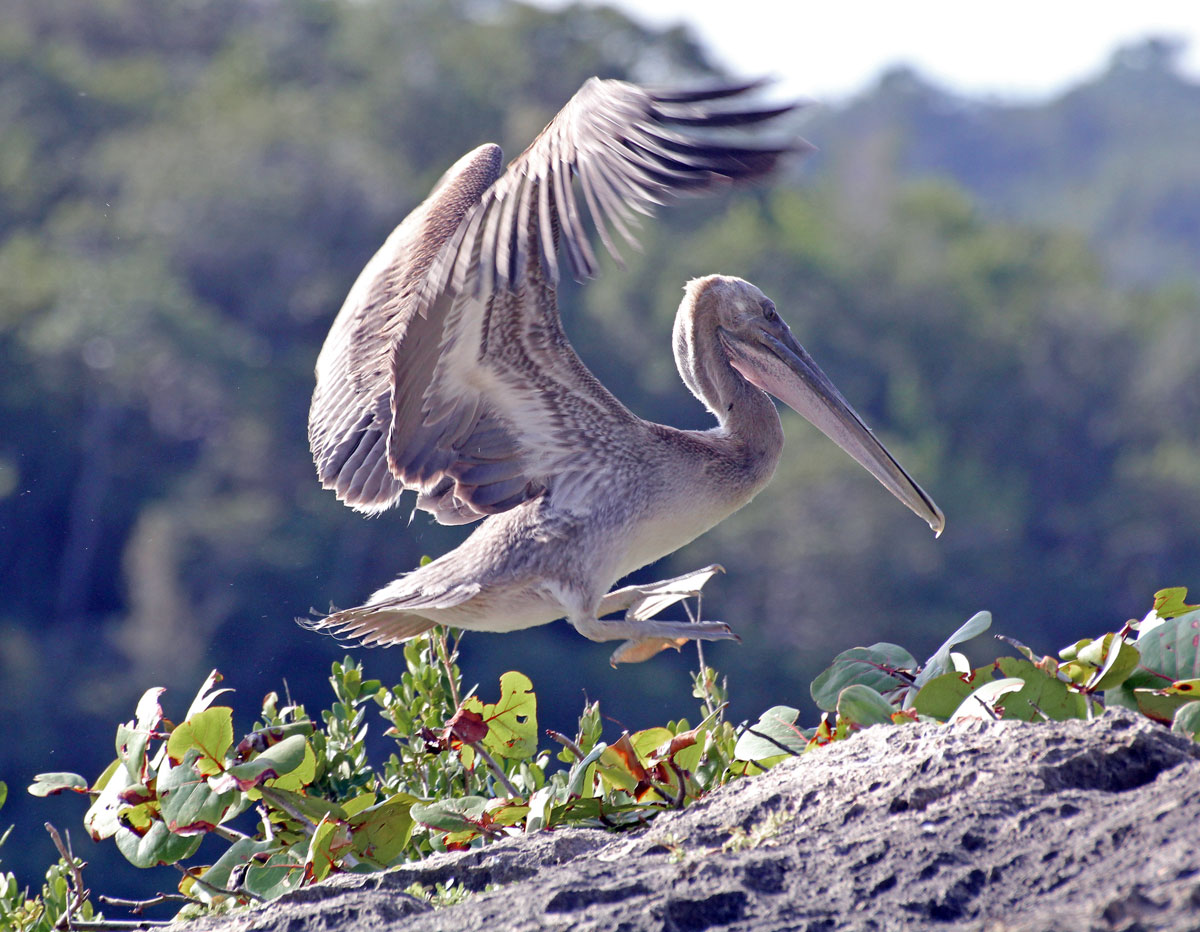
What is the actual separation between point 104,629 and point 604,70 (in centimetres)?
3813

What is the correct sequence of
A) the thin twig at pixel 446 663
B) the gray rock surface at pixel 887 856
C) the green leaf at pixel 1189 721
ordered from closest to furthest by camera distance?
the gray rock surface at pixel 887 856 → the green leaf at pixel 1189 721 → the thin twig at pixel 446 663

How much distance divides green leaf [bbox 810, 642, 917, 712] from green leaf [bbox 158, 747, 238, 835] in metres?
1.37

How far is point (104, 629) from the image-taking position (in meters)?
44.6

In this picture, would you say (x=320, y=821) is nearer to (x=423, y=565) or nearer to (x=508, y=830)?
(x=508, y=830)

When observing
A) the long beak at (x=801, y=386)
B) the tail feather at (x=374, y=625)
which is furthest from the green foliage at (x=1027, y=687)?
the long beak at (x=801, y=386)

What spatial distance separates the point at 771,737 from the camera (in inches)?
152

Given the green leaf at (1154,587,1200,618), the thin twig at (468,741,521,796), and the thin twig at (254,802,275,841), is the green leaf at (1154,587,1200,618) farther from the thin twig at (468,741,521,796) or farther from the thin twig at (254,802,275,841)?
the thin twig at (254,802,275,841)

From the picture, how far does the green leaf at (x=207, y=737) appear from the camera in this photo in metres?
3.56

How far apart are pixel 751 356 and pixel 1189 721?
9.52 ft

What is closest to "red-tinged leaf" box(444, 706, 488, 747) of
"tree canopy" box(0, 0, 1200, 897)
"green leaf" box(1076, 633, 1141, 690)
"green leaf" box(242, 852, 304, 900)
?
"green leaf" box(242, 852, 304, 900)

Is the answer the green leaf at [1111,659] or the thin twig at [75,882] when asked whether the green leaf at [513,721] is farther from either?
the green leaf at [1111,659]

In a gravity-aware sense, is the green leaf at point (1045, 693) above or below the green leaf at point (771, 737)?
above

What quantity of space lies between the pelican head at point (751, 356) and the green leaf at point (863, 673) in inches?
77.2

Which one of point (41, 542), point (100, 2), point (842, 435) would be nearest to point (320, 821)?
point (842, 435)
